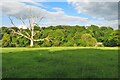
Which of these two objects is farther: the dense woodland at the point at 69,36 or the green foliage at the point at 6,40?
the dense woodland at the point at 69,36

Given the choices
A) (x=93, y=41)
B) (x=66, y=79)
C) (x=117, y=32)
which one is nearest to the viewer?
(x=66, y=79)

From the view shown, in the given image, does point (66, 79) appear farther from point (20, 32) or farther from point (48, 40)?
point (20, 32)

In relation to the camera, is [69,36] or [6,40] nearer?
[6,40]

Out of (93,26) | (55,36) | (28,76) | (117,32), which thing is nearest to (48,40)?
(55,36)

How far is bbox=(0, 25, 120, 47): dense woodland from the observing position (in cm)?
5428

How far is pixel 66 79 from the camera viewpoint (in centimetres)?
1025

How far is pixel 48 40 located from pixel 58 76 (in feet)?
149

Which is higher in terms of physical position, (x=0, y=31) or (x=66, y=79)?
(x=0, y=31)

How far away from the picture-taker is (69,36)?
55312 millimetres

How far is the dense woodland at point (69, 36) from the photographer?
5428 centimetres

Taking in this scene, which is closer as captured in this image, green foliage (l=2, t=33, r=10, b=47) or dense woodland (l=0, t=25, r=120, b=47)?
green foliage (l=2, t=33, r=10, b=47)

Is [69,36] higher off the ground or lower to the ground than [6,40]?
higher

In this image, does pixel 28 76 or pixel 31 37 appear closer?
pixel 28 76

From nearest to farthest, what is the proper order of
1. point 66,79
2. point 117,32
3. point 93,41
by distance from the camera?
point 66,79, point 93,41, point 117,32
